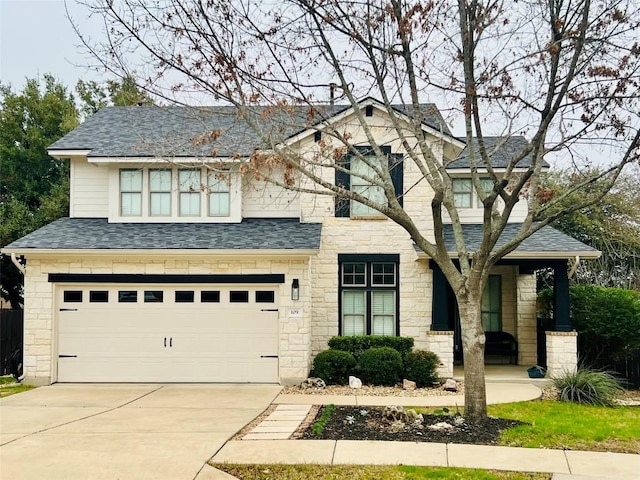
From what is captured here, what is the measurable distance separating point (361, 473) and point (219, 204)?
1047cm

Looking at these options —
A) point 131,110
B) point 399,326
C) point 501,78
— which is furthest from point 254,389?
point 131,110

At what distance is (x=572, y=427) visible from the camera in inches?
389

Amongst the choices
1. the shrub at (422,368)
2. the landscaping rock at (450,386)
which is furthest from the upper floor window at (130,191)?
the landscaping rock at (450,386)

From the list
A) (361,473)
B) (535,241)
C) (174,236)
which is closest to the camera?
(361,473)

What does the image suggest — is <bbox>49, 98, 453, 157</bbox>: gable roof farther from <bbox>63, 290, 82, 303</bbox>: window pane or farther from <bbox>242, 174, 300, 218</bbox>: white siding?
<bbox>63, 290, 82, 303</bbox>: window pane

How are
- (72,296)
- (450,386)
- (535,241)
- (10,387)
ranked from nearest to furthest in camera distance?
(450,386) < (10,387) < (72,296) < (535,241)

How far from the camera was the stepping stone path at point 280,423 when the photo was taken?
9266mm

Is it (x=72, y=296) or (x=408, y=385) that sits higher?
(x=72, y=296)

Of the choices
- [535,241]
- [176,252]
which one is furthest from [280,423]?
[535,241]

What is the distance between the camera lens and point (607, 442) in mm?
9070

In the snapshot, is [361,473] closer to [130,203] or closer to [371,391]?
[371,391]

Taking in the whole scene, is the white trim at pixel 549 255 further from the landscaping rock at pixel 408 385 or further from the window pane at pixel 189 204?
the window pane at pixel 189 204

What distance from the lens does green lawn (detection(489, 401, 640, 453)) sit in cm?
888

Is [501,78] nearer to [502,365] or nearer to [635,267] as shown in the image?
[502,365]
